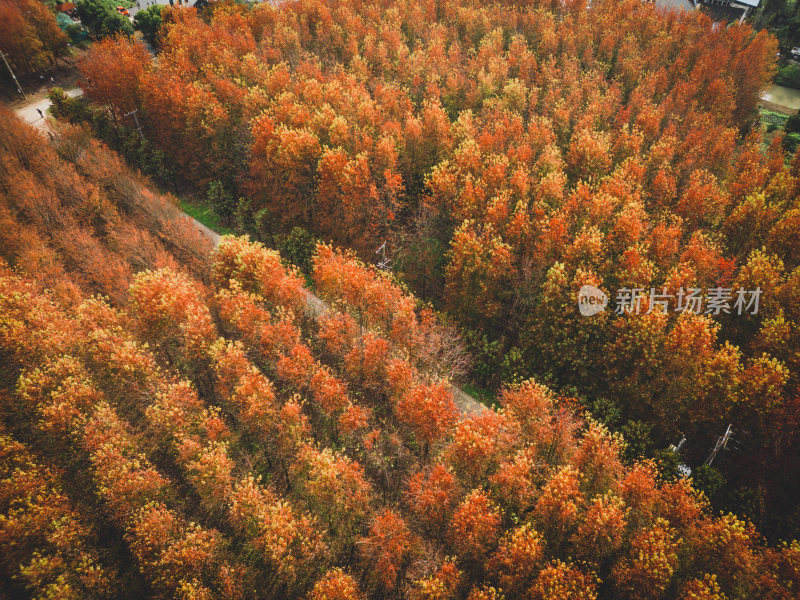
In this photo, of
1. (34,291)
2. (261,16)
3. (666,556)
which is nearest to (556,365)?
(666,556)

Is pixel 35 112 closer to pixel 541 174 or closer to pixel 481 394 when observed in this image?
pixel 541 174

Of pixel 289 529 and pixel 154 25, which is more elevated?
pixel 154 25

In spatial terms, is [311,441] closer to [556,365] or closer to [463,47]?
[556,365]

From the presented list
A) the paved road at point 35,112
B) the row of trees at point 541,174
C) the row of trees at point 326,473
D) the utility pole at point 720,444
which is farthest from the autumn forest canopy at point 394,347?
the paved road at point 35,112

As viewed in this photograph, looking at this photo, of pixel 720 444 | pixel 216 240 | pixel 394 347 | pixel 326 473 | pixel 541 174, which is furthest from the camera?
pixel 216 240

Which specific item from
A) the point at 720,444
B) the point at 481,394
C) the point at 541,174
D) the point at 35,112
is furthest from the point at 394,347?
the point at 35,112
